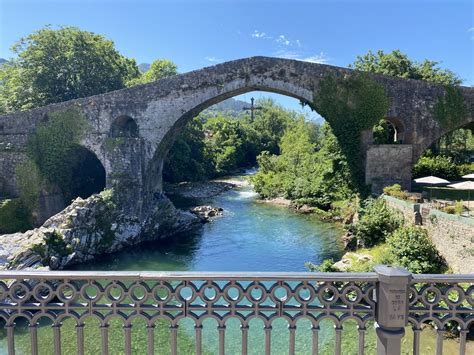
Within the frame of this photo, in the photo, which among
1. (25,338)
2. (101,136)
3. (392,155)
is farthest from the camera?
(101,136)

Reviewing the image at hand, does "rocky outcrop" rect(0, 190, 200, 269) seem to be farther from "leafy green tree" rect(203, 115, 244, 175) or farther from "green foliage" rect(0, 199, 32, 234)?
"leafy green tree" rect(203, 115, 244, 175)

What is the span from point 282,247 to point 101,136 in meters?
10.6

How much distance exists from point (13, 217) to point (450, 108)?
2145cm

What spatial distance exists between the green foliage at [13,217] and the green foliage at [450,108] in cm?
2048

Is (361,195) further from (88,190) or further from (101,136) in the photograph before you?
(88,190)

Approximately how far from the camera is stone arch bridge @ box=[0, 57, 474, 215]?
17984 millimetres

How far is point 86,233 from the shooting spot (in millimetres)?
15391

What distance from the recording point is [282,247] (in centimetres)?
1616

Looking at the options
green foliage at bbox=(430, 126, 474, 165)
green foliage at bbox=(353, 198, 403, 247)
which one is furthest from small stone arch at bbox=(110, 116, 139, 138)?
green foliage at bbox=(430, 126, 474, 165)

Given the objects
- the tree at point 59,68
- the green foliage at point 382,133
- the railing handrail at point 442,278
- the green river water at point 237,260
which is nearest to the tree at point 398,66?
the green foliage at point 382,133

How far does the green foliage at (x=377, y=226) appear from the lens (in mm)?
13680

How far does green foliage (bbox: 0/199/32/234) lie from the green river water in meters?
5.49

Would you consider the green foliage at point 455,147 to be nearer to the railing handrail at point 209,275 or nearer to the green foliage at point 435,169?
the green foliage at point 435,169

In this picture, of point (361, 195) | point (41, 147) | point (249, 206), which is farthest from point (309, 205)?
point (41, 147)
